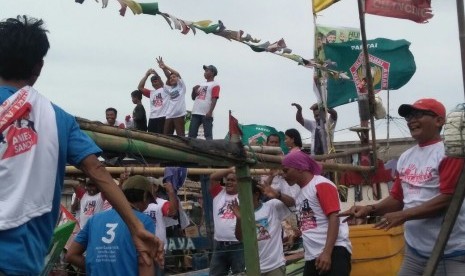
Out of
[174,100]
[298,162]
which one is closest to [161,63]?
[174,100]

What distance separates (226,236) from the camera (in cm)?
878

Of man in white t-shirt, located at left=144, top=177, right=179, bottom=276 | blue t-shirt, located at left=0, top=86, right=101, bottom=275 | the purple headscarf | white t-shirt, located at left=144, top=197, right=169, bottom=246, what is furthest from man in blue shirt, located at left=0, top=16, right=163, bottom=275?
white t-shirt, located at left=144, top=197, right=169, bottom=246

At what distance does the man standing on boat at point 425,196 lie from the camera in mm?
4902

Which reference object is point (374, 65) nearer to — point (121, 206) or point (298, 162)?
point (298, 162)

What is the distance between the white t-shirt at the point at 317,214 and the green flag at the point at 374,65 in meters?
7.11

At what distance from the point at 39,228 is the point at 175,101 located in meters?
9.73

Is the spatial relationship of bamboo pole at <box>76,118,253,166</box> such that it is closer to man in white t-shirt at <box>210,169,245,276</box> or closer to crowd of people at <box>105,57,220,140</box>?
man in white t-shirt at <box>210,169,245,276</box>

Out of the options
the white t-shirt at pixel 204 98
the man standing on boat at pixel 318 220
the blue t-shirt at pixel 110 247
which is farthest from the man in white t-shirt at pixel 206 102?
the blue t-shirt at pixel 110 247

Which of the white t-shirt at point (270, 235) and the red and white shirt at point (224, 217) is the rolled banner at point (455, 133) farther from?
the red and white shirt at point (224, 217)

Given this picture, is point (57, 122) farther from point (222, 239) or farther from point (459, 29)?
point (222, 239)

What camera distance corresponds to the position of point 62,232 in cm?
479

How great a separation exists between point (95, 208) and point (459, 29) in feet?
21.0

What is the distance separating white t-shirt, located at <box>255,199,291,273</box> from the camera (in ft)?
25.8

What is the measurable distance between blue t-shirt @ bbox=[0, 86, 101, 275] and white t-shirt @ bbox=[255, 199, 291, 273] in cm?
490
